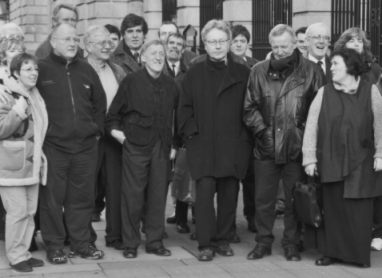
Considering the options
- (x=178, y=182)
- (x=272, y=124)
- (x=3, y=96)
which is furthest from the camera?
(x=178, y=182)

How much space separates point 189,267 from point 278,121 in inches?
57.9

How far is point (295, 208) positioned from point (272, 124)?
76 centimetres

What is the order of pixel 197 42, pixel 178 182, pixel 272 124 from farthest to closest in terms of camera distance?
pixel 197 42, pixel 178 182, pixel 272 124

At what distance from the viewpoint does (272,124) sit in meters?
7.45

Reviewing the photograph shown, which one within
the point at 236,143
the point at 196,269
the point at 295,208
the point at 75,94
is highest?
the point at 75,94

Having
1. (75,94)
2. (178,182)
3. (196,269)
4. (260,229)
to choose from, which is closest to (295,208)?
(260,229)

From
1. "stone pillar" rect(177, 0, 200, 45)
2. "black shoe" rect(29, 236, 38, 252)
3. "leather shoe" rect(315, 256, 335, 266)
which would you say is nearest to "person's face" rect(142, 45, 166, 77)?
"black shoe" rect(29, 236, 38, 252)

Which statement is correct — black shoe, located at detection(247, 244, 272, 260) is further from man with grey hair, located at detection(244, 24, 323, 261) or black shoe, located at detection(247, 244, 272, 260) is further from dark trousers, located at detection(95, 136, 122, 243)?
dark trousers, located at detection(95, 136, 122, 243)

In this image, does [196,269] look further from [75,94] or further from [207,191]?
[75,94]

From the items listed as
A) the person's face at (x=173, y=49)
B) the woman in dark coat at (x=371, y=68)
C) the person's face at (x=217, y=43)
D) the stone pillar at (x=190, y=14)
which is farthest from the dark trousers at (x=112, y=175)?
the stone pillar at (x=190, y=14)

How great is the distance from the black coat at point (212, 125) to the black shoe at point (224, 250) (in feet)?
2.13

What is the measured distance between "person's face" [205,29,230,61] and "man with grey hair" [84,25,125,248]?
98 cm

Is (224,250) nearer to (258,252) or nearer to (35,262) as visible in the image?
(258,252)

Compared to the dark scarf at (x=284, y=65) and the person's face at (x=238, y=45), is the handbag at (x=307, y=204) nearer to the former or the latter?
the dark scarf at (x=284, y=65)
